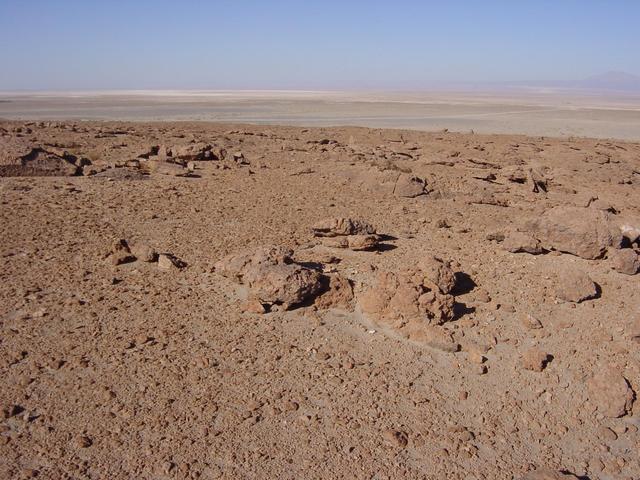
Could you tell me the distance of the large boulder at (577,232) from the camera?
20.2 ft

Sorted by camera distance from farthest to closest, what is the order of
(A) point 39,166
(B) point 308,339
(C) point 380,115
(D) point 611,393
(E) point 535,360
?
(C) point 380,115 → (A) point 39,166 → (B) point 308,339 → (E) point 535,360 → (D) point 611,393

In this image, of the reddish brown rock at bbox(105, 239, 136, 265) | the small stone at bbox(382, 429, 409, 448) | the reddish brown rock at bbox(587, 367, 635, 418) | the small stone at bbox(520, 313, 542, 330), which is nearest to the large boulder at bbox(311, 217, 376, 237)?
the reddish brown rock at bbox(105, 239, 136, 265)

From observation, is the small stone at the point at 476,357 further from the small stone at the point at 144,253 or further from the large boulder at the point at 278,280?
the small stone at the point at 144,253

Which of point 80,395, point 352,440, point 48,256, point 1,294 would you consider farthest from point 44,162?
point 352,440

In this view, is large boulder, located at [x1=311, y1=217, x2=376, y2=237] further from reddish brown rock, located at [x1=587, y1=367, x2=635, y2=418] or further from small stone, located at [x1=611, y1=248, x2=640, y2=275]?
reddish brown rock, located at [x1=587, y1=367, x2=635, y2=418]

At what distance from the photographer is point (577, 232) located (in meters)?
6.22

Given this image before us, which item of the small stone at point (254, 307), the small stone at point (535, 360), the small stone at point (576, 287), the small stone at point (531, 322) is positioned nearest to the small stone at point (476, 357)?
the small stone at point (535, 360)

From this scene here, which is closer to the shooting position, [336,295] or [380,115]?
[336,295]

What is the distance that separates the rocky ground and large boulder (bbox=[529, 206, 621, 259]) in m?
0.02

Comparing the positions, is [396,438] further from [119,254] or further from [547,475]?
[119,254]

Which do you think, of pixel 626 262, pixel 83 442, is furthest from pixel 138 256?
pixel 626 262

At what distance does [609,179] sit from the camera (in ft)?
38.7

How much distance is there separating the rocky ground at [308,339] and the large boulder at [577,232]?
2 cm

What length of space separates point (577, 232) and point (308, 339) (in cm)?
332
